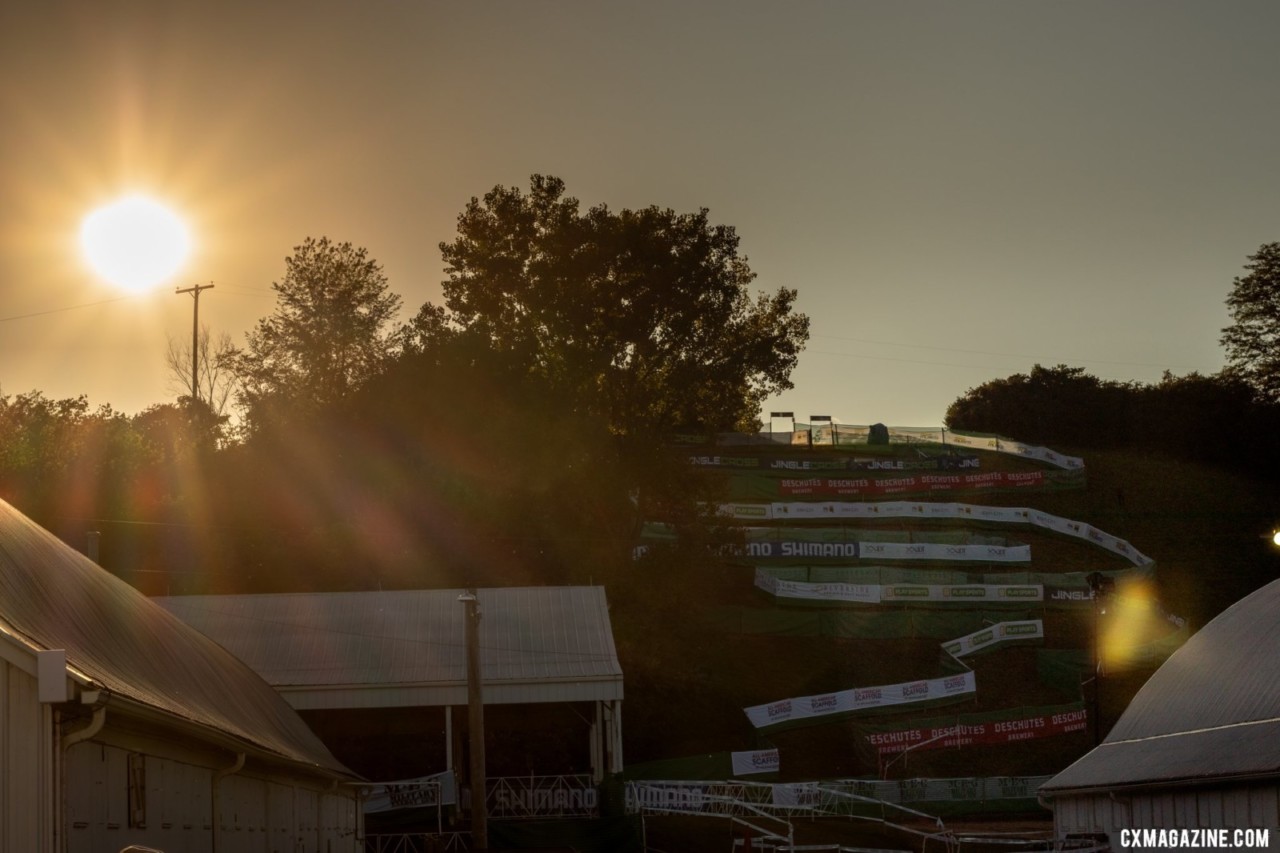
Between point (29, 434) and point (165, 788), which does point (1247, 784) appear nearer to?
point (165, 788)

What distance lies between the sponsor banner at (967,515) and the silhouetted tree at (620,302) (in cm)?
1632

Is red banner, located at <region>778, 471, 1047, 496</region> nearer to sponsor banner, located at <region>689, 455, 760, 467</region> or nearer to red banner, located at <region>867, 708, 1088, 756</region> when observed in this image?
sponsor banner, located at <region>689, 455, 760, 467</region>

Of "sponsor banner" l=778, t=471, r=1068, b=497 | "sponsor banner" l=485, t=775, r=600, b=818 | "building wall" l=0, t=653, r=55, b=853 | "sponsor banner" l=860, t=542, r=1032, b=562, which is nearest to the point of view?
"building wall" l=0, t=653, r=55, b=853

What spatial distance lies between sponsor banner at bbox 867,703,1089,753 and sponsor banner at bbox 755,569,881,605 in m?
13.1

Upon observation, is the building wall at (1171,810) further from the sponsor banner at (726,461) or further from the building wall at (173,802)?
the sponsor banner at (726,461)

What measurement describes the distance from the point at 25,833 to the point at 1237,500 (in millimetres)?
96461

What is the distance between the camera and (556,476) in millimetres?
57688

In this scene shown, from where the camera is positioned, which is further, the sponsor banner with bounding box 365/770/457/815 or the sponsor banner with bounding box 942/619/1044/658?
the sponsor banner with bounding box 942/619/1044/658

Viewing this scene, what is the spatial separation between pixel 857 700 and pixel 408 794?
836 inches

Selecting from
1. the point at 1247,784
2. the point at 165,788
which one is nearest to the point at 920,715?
the point at 1247,784

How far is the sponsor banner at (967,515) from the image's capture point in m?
79.7

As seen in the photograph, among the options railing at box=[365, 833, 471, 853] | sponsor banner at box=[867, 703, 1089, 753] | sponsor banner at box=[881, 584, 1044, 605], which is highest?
sponsor banner at box=[881, 584, 1044, 605]

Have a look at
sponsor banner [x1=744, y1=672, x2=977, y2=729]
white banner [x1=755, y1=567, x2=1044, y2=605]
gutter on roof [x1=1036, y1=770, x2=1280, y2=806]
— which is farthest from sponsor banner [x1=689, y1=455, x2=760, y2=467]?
gutter on roof [x1=1036, y1=770, x2=1280, y2=806]

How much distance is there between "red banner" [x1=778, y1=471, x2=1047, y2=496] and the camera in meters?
83.6
